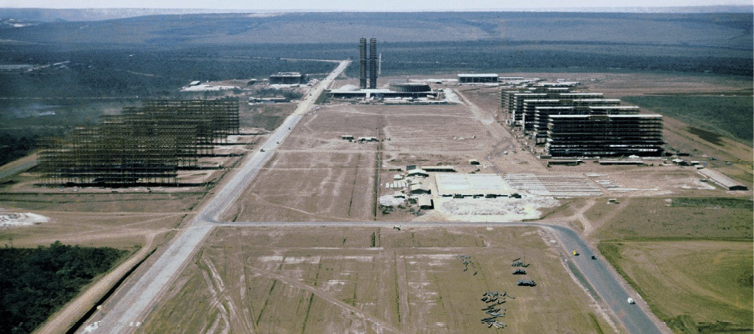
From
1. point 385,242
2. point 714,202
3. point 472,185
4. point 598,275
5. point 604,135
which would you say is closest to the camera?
point 598,275

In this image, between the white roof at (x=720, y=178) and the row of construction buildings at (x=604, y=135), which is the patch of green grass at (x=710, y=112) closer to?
the row of construction buildings at (x=604, y=135)

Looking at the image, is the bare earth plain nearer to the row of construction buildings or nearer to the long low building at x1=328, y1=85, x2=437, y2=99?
the row of construction buildings

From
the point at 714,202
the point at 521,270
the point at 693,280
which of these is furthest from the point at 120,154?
the point at 714,202

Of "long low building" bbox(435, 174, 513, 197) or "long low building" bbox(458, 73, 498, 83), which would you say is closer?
"long low building" bbox(435, 174, 513, 197)

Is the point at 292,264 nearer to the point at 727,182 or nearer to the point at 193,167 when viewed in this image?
the point at 193,167

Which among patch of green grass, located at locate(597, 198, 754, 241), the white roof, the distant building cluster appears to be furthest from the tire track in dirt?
the distant building cluster

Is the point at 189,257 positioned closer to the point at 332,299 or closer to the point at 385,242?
the point at 332,299

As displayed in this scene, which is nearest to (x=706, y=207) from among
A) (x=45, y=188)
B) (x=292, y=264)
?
(x=292, y=264)
